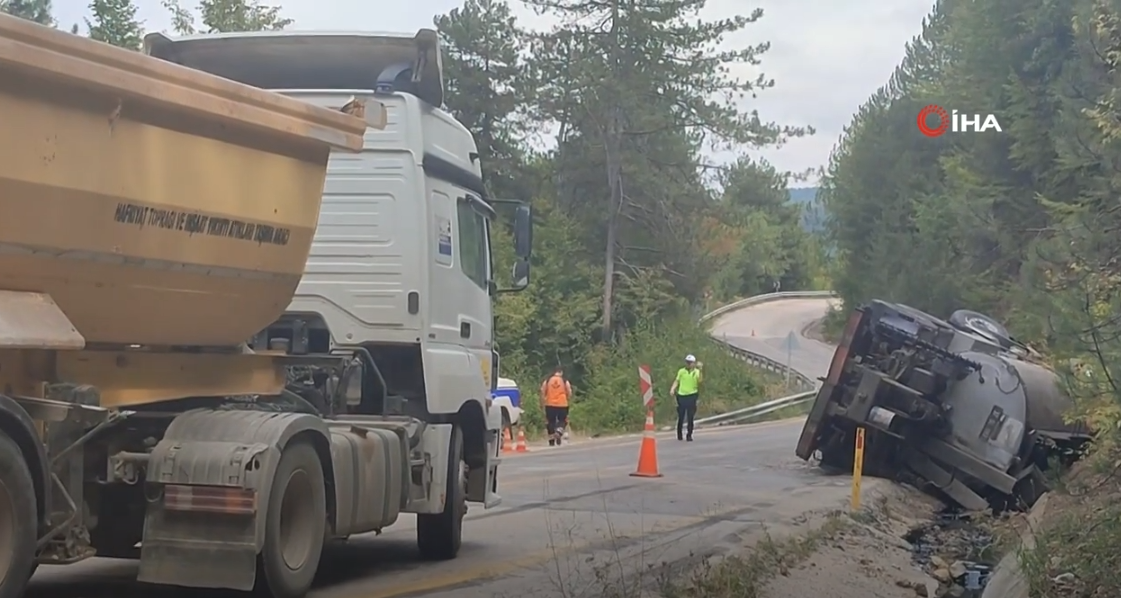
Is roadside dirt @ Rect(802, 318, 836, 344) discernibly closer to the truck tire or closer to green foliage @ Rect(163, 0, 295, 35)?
green foliage @ Rect(163, 0, 295, 35)

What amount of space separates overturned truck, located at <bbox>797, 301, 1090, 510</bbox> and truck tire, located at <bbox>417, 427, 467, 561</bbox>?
25.0 feet

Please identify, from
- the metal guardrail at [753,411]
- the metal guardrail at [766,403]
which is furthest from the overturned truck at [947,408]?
the metal guardrail at [766,403]

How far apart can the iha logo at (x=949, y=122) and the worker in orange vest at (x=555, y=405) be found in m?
14.5

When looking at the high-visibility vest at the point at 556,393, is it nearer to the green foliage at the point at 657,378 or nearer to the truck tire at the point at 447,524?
the green foliage at the point at 657,378

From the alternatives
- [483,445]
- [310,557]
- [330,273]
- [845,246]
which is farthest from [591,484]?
[845,246]

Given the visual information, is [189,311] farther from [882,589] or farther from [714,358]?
[714,358]

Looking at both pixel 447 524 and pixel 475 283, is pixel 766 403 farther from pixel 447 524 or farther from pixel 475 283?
pixel 447 524

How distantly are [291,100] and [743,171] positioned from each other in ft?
129

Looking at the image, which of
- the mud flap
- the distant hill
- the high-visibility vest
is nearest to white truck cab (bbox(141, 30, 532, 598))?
the mud flap

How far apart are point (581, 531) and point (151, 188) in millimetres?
5896

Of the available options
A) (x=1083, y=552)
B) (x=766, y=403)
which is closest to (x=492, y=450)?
(x=1083, y=552)

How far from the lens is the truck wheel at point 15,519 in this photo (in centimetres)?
560

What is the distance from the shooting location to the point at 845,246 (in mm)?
57688

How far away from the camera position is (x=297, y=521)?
7.43 meters
